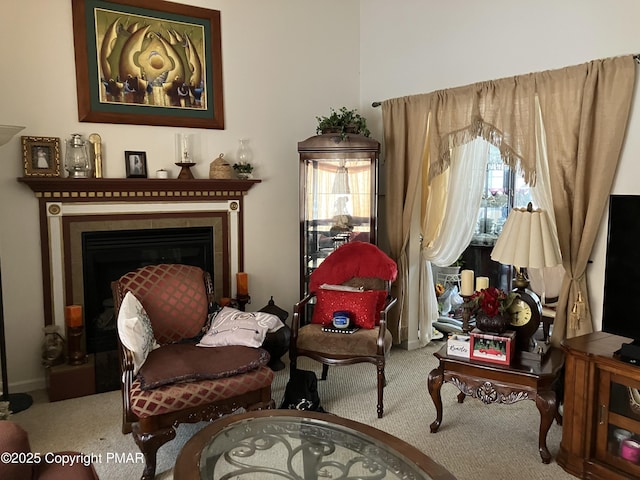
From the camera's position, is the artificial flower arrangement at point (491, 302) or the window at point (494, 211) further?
the window at point (494, 211)

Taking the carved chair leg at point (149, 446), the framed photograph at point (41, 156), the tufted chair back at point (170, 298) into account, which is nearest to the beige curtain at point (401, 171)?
the tufted chair back at point (170, 298)

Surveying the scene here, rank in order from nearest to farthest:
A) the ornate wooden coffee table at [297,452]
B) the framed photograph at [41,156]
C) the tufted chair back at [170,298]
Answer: the ornate wooden coffee table at [297,452] → the tufted chair back at [170,298] → the framed photograph at [41,156]

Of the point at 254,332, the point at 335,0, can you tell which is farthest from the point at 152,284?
the point at 335,0

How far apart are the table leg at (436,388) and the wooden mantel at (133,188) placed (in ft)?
7.10

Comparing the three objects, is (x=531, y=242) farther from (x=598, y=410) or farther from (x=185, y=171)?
(x=185, y=171)

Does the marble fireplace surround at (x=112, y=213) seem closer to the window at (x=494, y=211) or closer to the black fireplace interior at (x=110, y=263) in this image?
the black fireplace interior at (x=110, y=263)

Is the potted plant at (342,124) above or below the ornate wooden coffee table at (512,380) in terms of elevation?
above

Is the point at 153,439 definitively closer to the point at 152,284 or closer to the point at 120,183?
the point at 152,284

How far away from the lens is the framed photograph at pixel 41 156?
3.44 metres

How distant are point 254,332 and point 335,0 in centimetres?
320

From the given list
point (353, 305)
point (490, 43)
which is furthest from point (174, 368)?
point (490, 43)

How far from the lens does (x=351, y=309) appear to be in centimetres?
359

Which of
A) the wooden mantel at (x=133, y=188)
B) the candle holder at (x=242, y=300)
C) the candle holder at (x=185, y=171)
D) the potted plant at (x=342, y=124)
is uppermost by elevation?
the potted plant at (x=342, y=124)

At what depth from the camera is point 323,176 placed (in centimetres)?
432
